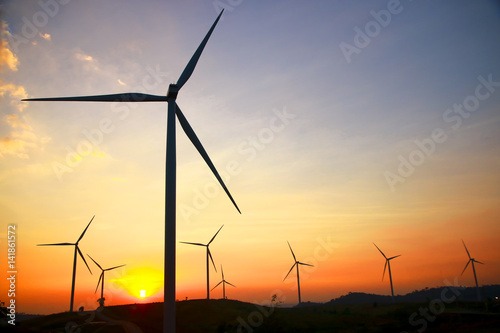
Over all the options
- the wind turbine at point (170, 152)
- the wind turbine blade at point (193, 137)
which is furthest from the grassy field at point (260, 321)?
the wind turbine blade at point (193, 137)

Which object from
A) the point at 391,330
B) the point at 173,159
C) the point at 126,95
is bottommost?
the point at 391,330

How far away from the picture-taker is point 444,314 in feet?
256

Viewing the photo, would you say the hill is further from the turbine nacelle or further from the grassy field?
the turbine nacelle

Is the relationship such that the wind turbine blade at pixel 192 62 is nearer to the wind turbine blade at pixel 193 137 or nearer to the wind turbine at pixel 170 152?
the wind turbine at pixel 170 152

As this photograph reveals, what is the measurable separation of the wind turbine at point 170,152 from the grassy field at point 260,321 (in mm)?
36427


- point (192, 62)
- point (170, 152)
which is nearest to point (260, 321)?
point (170, 152)

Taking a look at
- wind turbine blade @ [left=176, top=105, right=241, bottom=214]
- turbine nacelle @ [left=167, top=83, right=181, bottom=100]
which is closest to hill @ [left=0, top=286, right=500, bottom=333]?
wind turbine blade @ [left=176, top=105, right=241, bottom=214]

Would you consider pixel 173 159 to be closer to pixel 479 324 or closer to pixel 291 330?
pixel 291 330

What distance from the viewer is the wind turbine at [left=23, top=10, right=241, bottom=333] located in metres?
32.1

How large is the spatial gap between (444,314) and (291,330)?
3440 cm

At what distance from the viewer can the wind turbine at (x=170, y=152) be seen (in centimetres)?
3212

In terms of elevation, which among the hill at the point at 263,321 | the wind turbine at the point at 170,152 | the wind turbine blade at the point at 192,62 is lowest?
the hill at the point at 263,321

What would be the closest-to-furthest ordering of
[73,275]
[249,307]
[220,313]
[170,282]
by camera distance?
[170,282] → [73,275] → [220,313] → [249,307]

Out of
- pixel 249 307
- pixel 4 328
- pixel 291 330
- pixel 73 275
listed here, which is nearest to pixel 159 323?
pixel 73 275
